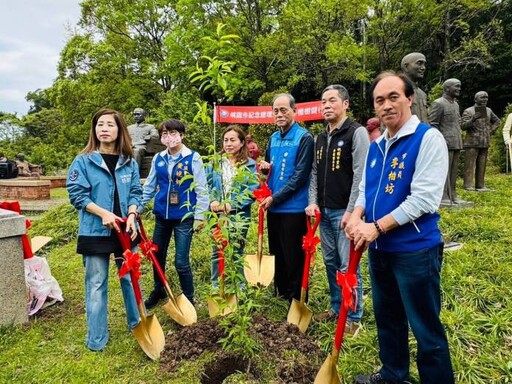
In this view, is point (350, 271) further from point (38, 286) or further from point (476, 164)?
point (476, 164)

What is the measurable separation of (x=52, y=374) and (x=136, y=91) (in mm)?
17917

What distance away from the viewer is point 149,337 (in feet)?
9.46

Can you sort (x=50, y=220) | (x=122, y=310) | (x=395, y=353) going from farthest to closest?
(x=50, y=220) < (x=122, y=310) < (x=395, y=353)

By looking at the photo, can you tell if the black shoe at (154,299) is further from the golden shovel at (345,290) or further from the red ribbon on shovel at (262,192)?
the golden shovel at (345,290)

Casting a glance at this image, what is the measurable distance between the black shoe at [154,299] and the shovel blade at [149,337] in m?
0.82

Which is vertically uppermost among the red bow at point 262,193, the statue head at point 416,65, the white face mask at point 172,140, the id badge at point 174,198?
the statue head at point 416,65

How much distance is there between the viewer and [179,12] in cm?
1812

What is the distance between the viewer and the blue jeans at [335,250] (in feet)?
9.41

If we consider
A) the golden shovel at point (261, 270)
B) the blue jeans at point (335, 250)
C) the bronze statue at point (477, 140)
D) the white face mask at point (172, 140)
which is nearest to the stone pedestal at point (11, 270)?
the white face mask at point (172, 140)

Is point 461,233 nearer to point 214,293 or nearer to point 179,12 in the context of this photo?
point 214,293

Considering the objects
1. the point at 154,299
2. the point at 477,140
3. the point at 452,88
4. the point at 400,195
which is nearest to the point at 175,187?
the point at 154,299

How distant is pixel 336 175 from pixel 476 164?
251 inches

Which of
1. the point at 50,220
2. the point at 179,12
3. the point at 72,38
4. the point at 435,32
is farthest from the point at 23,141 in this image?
the point at 435,32

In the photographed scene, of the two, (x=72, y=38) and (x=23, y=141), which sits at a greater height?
(x=72, y=38)
